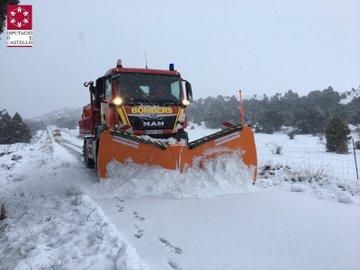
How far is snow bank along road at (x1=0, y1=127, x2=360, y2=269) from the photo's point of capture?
4.46 m

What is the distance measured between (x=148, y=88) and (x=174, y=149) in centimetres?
238

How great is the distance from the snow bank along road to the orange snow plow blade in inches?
7.8

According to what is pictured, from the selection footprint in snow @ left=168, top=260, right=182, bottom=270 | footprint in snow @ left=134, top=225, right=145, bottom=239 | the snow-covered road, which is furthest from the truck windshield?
footprint in snow @ left=168, top=260, right=182, bottom=270

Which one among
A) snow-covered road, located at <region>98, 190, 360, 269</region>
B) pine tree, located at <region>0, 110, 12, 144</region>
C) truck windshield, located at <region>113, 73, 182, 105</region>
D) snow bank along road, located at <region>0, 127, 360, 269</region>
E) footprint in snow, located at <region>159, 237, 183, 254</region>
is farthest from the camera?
pine tree, located at <region>0, 110, 12, 144</region>

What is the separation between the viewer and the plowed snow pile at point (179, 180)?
758cm

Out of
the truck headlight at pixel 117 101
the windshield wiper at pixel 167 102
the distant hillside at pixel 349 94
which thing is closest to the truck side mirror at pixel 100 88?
the truck headlight at pixel 117 101

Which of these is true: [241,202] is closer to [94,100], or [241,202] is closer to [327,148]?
[94,100]

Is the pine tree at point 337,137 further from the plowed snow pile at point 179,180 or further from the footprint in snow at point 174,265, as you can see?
the footprint in snow at point 174,265

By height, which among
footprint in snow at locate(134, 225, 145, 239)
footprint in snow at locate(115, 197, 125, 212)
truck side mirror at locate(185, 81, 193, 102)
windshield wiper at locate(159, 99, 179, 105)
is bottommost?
footprint in snow at locate(134, 225, 145, 239)

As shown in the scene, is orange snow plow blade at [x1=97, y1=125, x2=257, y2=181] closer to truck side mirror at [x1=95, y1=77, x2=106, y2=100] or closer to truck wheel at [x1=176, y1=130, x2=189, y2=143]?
truck wheel at [x1=176, y1=130, x2=189, y2=143]

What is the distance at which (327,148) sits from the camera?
29.8 m

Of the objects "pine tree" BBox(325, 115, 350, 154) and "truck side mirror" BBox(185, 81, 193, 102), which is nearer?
"truck side mirror" BBox(185, 81, 193, 102)

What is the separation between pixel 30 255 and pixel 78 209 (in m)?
1.88

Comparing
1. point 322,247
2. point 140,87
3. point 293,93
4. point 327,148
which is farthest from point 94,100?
point 293,93
